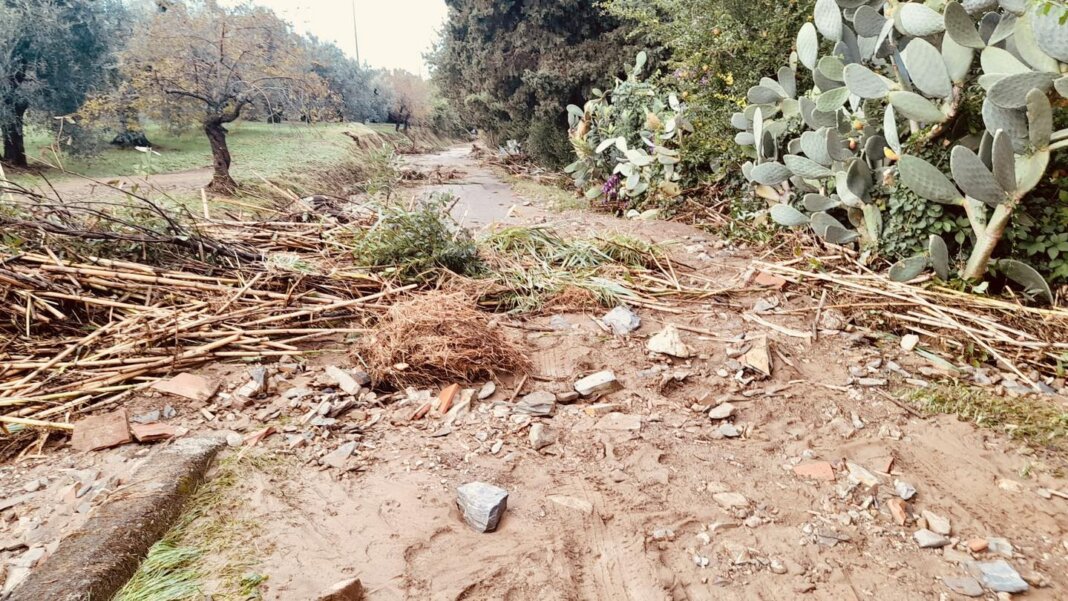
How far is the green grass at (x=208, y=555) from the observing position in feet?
4.04

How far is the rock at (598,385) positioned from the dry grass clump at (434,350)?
0.30 meters

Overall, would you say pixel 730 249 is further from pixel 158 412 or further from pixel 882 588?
pixel 158 412

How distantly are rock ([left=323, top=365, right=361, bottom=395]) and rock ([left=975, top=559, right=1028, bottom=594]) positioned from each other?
2135 millimetres

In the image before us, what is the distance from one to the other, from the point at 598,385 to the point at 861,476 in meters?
1.00

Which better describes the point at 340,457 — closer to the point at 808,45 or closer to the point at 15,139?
the point at 808,45

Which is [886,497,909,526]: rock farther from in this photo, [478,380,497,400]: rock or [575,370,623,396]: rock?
[478,380,497,400]: rock

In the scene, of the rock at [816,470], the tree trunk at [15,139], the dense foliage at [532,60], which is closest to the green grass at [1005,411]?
the rock at [816,470]

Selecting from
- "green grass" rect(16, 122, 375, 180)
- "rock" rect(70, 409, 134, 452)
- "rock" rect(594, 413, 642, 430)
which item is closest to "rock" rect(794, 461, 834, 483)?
"rock" rect(594, 413, 642, 430)

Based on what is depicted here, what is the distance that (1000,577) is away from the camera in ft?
4.40

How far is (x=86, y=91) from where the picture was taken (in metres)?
8.45

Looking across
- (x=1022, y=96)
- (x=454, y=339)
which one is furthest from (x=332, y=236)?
(x=1022, y=96)

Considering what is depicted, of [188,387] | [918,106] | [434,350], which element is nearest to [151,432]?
[188,387]

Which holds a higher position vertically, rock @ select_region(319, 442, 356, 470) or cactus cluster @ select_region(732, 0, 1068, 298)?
cactus cluster @ select_region(732, 0, 1068, 298)

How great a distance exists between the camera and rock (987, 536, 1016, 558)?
1436mm
